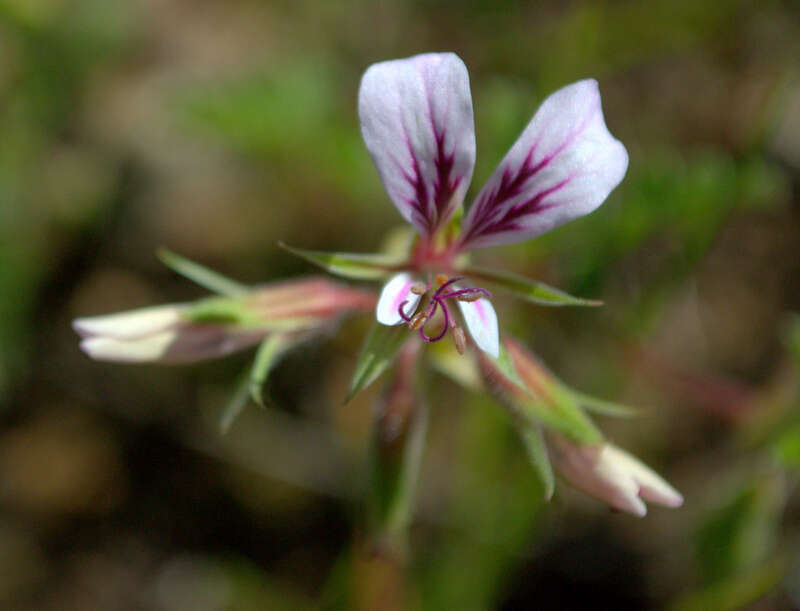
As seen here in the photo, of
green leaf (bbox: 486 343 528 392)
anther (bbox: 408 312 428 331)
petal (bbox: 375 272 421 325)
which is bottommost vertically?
green leaf (bbox: 486 343 528 392)

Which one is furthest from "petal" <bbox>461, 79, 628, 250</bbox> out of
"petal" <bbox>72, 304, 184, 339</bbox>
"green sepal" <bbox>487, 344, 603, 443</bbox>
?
"petal" <bbox>72, 304, 184, 339</bbox>

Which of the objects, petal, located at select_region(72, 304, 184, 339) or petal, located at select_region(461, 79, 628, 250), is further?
petal, located at select_region(72, 304, 184, 339)

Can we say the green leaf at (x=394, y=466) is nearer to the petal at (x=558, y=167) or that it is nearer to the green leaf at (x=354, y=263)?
the green leaf at (x=354, y=263)

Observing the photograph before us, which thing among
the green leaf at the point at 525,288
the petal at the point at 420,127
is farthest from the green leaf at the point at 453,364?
the petal at the point at 420,127

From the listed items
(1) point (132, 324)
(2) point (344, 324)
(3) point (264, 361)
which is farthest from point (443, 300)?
(2) point (344, 324)

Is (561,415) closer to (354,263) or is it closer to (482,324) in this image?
(482,324)

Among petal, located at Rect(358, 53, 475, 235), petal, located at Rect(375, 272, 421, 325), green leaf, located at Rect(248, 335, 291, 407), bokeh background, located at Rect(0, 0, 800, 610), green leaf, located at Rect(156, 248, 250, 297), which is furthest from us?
bokeh background, located at Rect(0, 0, 800, 610)

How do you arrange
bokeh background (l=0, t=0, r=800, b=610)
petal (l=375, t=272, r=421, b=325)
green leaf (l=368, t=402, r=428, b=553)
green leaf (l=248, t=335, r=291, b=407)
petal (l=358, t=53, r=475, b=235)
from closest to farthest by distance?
petal (l=358, t=53, r=475, b=235)
petal (l=375, t=272, r=421, b=325)
green leaf (l=248, t=335, r=291, b=407)
green leaf (l=368, t=402, r=428, b=553)
bokeh background (l=0, t=0, r=800, b=610)

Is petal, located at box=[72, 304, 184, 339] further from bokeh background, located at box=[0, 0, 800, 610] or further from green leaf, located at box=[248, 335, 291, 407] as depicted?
bokeh background, located at box=[0, 0, 800, 610]
